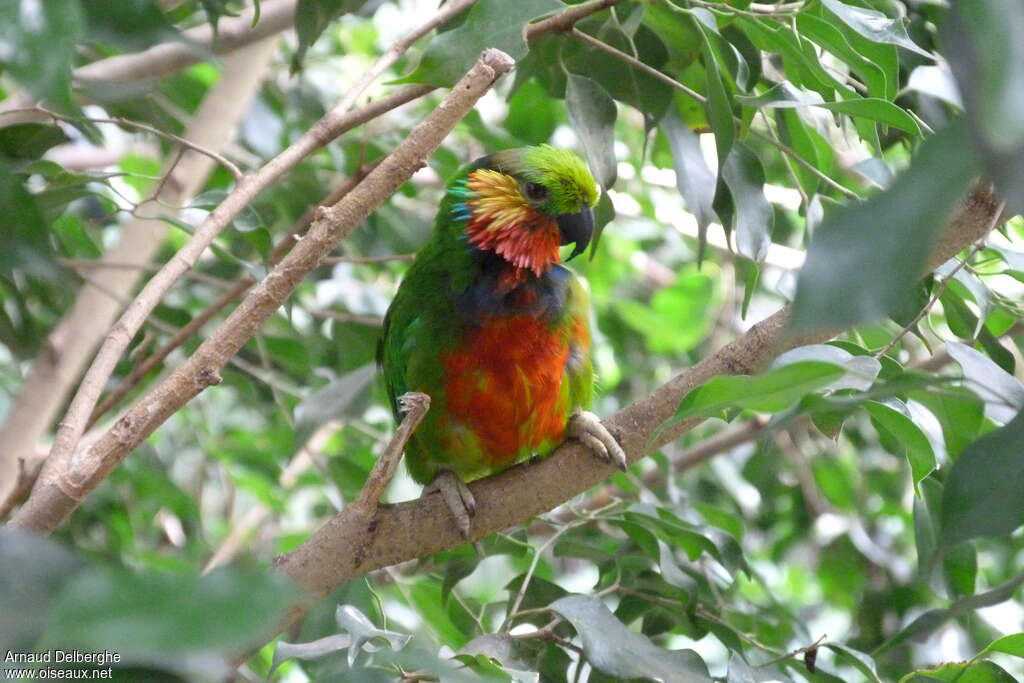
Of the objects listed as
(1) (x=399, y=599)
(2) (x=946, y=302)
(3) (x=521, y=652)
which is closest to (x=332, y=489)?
(1) (x=399, y=599)

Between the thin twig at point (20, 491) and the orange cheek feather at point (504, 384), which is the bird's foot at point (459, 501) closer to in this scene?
the orange cheek feather at point (504, 384)

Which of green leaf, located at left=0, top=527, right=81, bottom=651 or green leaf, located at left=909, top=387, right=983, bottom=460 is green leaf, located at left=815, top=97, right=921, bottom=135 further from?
green leaf, located at left=0, top=527, right=81, bottom=651

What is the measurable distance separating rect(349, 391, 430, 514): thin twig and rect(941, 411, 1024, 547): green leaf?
622 mm

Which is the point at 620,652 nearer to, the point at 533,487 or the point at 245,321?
the point at 533,487

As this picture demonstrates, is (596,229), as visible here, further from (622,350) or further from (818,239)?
(622,350)

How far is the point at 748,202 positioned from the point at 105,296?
1.24 meters

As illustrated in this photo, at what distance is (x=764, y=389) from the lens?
797 mm

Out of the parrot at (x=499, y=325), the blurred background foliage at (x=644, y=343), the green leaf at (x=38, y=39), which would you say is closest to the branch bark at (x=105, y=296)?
the blurred background foliage at (x=644, y=343)

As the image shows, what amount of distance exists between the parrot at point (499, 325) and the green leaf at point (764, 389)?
0.69m

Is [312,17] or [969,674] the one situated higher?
[312,17]

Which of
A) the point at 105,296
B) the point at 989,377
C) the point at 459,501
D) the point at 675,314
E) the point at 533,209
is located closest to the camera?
the point at 989,377

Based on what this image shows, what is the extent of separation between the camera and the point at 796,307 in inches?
20.6

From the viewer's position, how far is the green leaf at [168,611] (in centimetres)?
47

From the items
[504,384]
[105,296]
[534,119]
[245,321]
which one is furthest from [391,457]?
[534,119]
